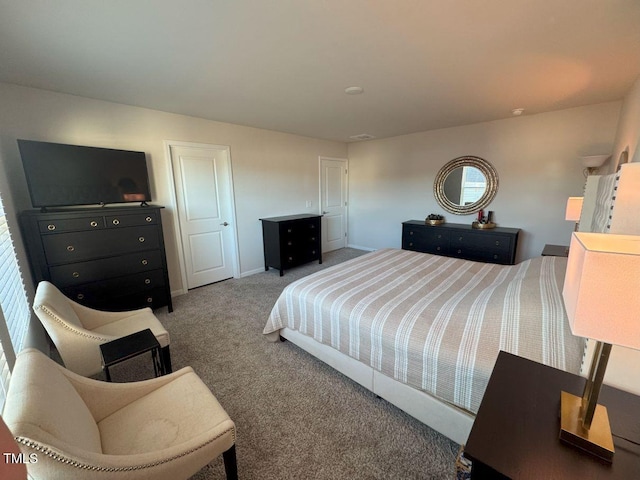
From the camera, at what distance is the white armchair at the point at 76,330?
1.58m

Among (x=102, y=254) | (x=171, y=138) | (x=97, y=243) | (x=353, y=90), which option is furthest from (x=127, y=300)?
(x=353, y=90)

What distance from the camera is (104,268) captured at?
104 inches

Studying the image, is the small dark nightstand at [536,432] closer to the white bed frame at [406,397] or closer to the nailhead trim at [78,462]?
the white bed frame at [406,397]

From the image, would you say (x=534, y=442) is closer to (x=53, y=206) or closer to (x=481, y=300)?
(x=481, y=300)

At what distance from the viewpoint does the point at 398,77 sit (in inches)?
90.2

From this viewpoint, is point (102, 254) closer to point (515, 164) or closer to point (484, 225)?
point (484, 225)

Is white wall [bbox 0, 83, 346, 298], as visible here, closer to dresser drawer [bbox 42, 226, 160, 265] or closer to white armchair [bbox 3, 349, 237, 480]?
dresser drawer [bbox 42, 226, 160, 265]

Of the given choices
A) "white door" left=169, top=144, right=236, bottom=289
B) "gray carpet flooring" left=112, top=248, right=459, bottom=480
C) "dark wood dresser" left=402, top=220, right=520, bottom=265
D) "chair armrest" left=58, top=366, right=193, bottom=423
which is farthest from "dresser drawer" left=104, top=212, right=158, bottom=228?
"dark wood dresser" left=402, top=220, right=520, bottom=265

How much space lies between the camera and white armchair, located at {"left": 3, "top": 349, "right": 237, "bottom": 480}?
76 centimetres

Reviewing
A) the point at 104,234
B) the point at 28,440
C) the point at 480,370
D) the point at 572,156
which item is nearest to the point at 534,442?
the point at 480,370

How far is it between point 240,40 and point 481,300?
244cm

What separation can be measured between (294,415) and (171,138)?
11.5 ft

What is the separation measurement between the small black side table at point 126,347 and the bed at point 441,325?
1013 millimetres

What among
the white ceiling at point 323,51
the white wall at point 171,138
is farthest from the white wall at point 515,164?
the white wall at point 171,138
